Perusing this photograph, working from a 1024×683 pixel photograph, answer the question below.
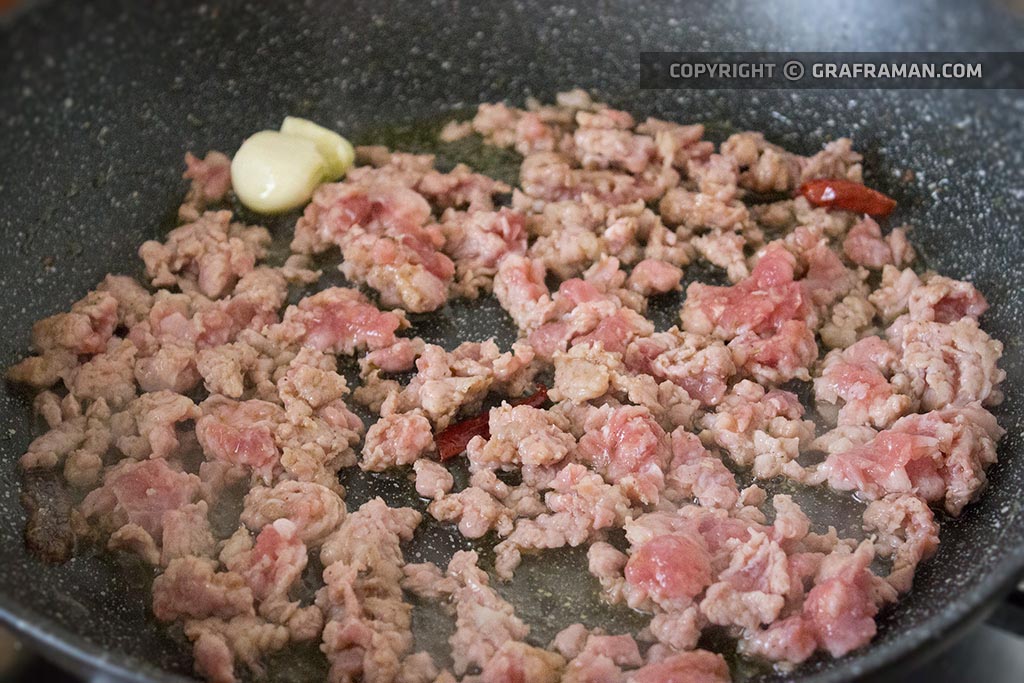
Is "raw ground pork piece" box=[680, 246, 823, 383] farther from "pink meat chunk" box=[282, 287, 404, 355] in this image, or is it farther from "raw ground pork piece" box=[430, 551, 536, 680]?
"raw ground pork piece" box=[430, 551, 536, 680]

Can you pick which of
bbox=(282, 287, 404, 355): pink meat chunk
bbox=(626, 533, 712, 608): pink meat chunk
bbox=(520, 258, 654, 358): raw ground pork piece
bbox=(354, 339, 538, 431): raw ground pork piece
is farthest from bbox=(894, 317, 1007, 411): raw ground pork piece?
bbox=(282, 287, 404, 355): pink meat chunk

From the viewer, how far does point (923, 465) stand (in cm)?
240

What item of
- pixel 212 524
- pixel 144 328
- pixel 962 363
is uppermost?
pixel 962 363

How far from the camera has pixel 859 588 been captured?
2.13 m

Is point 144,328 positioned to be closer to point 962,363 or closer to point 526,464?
point 526,464

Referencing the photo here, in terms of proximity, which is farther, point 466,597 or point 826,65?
point 826,65

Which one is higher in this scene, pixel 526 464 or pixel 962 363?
pixel 962 363

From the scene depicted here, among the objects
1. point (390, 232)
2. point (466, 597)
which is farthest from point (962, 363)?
point (390, 232)

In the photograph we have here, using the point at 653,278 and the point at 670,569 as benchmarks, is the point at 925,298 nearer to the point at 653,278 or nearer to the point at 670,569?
the point at 653,278

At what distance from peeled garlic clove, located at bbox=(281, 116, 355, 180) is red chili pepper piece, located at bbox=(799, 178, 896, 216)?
1.49 m

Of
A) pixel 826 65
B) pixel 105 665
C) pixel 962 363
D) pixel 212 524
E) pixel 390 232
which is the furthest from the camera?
pixel 826 65

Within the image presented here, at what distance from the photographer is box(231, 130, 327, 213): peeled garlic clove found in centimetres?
315

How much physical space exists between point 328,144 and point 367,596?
1627mm

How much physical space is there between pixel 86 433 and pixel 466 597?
3.38 feet
